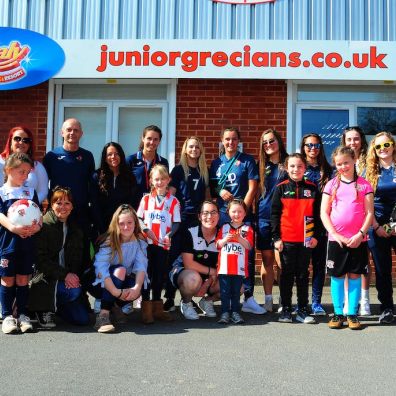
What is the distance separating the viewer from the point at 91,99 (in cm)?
830

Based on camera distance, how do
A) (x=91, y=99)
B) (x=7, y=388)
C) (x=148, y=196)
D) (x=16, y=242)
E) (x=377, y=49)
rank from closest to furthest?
(x=7, y=388) < (x=16, y=242) < (x=148, y=196) < (x=377, y=49) < (x=91, y=99)

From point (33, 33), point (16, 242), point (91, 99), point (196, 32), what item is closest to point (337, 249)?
point (16, 242)

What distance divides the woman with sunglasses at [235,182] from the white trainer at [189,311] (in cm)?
66

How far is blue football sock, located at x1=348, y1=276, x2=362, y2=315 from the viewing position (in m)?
5.20

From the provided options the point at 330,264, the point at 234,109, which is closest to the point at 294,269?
the point at 330,264

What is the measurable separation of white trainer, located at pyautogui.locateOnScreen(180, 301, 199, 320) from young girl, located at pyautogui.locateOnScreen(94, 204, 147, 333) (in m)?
0.64

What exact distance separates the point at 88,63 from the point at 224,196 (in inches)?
127

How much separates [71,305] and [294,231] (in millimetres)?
2316

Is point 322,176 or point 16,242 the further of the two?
point 322,176

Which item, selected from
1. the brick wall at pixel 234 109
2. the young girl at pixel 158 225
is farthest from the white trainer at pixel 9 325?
the brick wall at pixel 234 109

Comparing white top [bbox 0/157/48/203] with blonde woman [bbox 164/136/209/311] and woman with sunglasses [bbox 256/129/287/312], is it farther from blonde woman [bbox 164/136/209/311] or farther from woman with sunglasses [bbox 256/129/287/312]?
woman with sunglasses [bbox 256/129/287/312]

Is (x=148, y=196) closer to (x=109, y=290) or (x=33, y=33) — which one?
(x=109, y=290)

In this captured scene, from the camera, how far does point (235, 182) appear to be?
19.9 ft

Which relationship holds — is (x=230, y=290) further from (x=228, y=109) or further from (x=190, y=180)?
(x=228, y=109)
